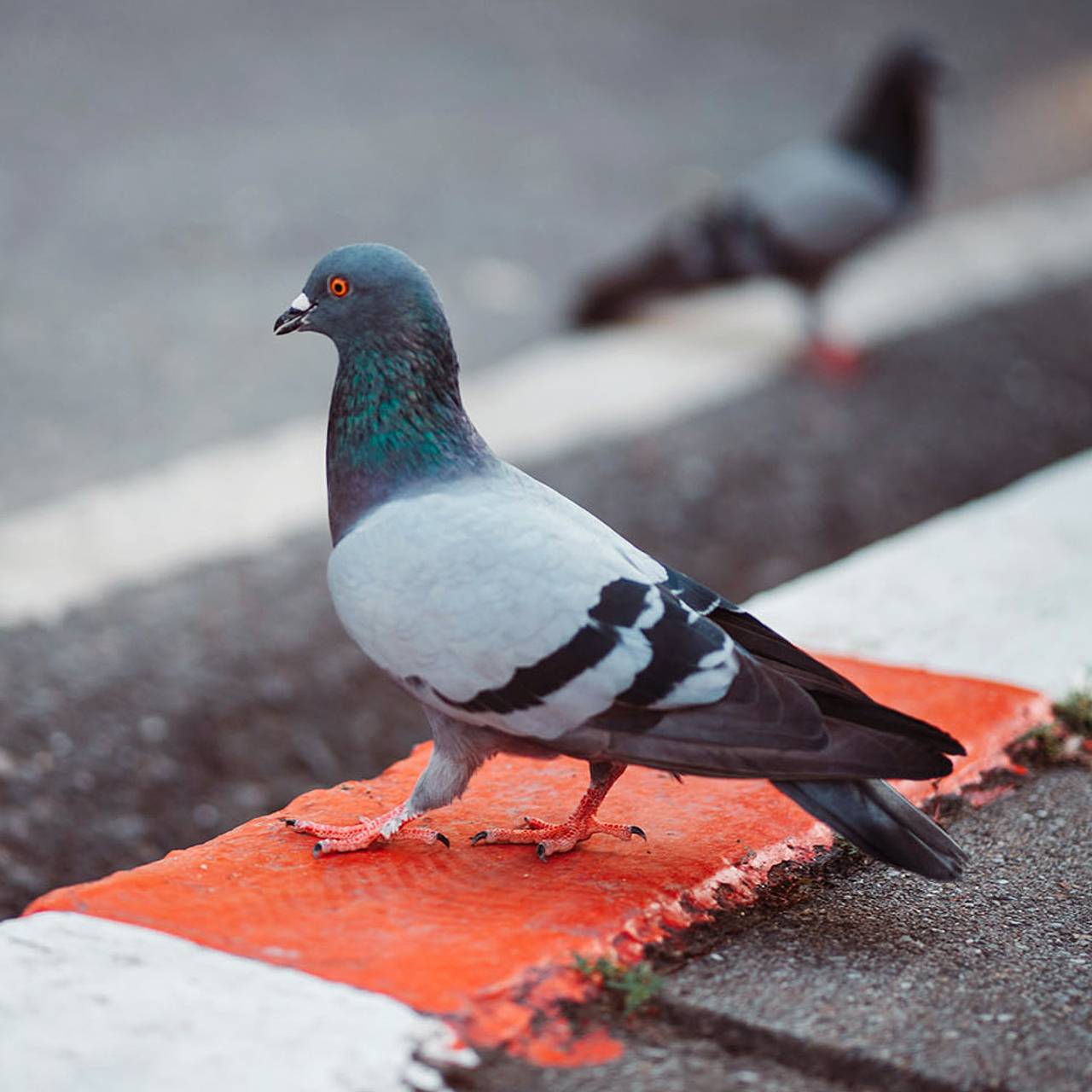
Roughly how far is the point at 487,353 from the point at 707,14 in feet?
22.7

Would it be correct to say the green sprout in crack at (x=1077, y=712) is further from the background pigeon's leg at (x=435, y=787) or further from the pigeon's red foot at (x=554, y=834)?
the background pigeon's leg at (x=435, y=787)

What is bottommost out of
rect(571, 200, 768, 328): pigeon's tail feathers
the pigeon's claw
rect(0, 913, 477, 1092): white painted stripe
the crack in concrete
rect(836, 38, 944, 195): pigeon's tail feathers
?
the crack in concrete

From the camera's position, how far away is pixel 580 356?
698cm

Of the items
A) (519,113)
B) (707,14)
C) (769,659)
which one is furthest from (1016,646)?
(707,14)

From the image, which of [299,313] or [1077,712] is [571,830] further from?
[1077,712]

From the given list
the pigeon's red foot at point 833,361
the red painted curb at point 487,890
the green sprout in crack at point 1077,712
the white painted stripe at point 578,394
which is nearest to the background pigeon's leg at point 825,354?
the pigeon's red foot at point 833,361

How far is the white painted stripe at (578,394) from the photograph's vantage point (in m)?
4.89

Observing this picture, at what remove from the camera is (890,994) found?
1.99 meters

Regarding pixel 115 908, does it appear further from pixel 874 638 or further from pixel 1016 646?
pixel 1016 646

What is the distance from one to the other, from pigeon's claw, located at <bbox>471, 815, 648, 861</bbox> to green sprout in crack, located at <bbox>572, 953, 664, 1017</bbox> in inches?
14.1

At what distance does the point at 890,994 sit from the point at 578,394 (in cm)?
463

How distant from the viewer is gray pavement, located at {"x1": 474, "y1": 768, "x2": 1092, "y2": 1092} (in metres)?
1.80

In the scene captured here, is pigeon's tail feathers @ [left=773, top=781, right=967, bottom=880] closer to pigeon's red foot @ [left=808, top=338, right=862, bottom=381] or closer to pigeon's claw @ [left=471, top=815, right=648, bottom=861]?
pigeon's claw @ [left=471, top=815, right=648, bottom=861]

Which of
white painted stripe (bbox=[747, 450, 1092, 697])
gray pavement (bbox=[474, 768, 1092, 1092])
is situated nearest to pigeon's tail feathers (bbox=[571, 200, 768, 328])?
white painted stripe (bbox=[747, 450, 1092, 697])
